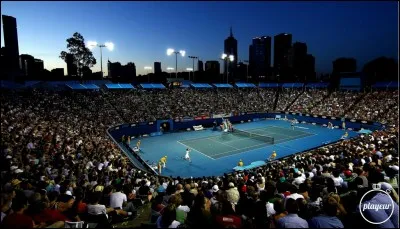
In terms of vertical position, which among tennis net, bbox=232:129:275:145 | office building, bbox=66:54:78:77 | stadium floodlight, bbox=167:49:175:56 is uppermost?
stadium floodlight, bbox=167:49:175:56

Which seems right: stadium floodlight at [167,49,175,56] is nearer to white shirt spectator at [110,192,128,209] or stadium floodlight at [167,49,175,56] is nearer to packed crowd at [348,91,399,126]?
packed crowd at [348,91,399,126]

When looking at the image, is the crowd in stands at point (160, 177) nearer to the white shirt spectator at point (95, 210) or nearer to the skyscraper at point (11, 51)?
the white shirt spectator at point (95, 210)

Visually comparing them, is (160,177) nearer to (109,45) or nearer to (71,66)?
(109,45)

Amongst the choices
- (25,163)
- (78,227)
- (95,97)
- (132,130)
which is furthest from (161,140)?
(78,227)

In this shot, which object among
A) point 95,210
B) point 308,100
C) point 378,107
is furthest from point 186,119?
point 95,210

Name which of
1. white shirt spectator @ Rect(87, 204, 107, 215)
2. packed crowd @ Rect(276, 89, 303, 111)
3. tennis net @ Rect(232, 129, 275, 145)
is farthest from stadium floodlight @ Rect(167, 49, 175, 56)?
white shirt spectator @ Rect(87, 204, 107, 215)

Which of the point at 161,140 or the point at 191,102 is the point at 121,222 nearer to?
the point at 161,140

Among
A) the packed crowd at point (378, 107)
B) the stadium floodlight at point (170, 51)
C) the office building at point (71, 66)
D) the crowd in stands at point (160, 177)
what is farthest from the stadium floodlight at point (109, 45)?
the packed crowd at point (378, 107)
